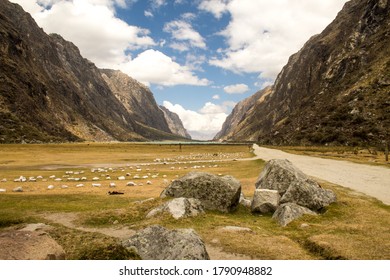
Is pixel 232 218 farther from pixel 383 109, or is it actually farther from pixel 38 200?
pixel 383 109

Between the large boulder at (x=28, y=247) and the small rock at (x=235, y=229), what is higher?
the large boulder at (x=28, y=247)

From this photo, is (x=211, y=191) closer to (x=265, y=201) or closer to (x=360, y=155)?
(x=265, y=201)

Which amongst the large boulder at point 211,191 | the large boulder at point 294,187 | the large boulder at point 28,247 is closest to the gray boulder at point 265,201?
the large boulder at point 294,187

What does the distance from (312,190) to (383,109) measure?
422ft

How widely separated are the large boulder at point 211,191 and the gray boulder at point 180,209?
1754 mm

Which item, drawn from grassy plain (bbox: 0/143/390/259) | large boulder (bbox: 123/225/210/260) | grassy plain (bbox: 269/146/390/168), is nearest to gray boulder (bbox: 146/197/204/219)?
grassy plain (bbox: 0/143/390/259)

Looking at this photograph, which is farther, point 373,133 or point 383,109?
point 383,109

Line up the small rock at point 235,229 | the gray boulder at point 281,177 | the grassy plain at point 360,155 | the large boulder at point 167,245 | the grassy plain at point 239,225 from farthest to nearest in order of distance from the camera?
the grassy plain at point 360,155
the gray boulder at point 281,177
the small rock at point 235,229
the grassy plain at point 239,225
the large boulder at point 167,245

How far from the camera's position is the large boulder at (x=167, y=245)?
11438 millimetres

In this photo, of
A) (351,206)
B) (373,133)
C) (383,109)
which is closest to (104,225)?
(351,206)

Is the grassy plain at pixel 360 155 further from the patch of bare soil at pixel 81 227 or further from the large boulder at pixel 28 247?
the large boulder at pixel 28 247

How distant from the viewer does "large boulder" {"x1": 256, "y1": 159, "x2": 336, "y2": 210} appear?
896 inches

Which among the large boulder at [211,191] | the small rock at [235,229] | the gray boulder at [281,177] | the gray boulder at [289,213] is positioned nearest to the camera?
the small rock at [235,229]
